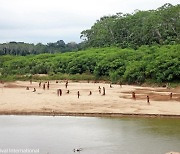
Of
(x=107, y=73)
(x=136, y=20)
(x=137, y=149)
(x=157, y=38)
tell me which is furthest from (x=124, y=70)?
(x=137, y=149)

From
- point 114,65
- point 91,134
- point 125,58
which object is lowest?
point 91,134

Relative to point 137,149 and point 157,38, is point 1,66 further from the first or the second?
point 137,149

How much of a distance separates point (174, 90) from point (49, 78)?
89.0 ft

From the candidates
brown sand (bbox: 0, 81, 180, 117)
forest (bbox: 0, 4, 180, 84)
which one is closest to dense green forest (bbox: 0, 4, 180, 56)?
forest (bbox: 0, 4, 180, 84)

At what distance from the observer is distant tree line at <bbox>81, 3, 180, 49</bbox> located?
73.8m

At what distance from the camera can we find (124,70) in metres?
61.1

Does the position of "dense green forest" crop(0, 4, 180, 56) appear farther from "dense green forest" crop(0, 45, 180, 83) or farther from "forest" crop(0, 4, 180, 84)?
"dense green forest" crop(0, 45, 180, 83)

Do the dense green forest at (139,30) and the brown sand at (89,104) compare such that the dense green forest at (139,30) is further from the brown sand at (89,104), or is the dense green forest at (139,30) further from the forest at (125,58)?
the brown sand at (89,104)

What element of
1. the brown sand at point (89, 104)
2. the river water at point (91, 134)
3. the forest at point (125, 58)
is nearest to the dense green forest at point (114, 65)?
the forest at point (125, 58)

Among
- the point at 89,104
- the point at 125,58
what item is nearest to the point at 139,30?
the point at 125,58

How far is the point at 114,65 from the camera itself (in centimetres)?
6425

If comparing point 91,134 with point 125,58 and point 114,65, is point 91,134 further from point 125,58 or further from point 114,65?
point 125,58

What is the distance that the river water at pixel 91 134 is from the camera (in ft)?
69.6

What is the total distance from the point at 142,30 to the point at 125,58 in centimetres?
1470
